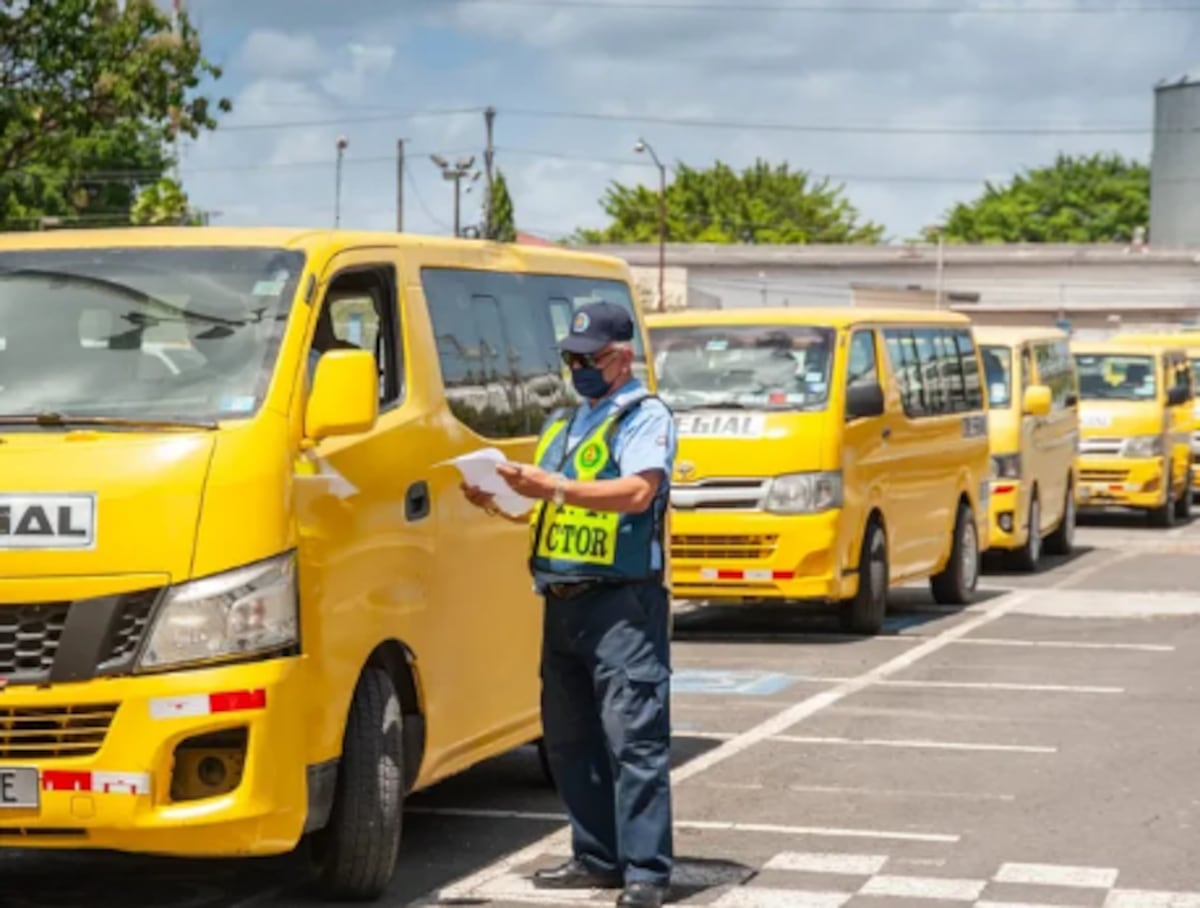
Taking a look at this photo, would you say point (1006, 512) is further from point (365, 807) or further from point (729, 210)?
point (729, 210)

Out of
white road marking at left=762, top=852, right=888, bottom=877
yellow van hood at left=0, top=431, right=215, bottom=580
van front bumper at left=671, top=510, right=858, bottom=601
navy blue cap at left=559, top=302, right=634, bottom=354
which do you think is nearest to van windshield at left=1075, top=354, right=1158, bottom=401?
van front bumper at left=671, top=510, right=858, bottom=601

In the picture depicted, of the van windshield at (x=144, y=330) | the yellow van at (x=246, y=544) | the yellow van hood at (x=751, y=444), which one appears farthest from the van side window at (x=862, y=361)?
the van windshield at (x=144, y=330)

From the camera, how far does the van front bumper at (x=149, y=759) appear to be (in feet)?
24.7

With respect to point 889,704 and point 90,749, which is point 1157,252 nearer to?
point 889,704

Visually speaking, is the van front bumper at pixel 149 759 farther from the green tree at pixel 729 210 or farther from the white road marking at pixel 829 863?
the green tree at pixel 729 210

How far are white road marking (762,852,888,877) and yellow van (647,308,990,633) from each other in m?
7.64

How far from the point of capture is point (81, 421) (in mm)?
8109

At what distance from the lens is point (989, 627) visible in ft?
60.8

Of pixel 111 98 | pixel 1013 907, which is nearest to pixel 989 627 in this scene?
pixel 1013 907

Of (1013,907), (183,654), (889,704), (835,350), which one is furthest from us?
(835,350)

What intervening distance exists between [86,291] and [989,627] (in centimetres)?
1093

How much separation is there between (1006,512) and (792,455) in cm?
612

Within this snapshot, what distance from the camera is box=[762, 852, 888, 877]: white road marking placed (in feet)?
30.2

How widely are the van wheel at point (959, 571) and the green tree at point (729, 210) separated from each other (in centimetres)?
11653
